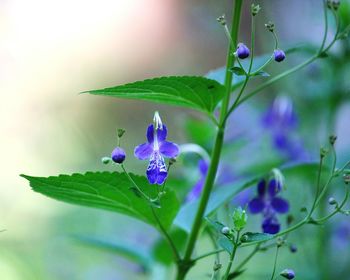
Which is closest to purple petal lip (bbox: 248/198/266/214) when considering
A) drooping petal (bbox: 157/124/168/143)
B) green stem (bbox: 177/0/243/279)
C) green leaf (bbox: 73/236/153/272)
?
green stem (bbox: 177/0/243/279)

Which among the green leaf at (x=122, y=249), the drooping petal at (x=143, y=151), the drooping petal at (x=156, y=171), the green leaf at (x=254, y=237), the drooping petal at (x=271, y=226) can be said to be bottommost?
the green leaf at (x=254, y=237)

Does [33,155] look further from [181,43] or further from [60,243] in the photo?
[181,43]

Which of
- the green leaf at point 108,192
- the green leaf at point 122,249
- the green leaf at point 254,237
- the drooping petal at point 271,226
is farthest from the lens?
the green leaf at point 122,249

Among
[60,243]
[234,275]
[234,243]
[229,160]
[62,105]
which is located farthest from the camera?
[62,105]

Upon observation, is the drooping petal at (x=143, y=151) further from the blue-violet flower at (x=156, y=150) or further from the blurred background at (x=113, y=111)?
the blurred background at (x=113, y=111)

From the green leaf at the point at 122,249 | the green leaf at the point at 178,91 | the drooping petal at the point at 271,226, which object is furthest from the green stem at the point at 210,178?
the green leaf at the point at 122,249

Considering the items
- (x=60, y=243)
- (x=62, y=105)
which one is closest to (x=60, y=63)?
(x=62, y=105)
